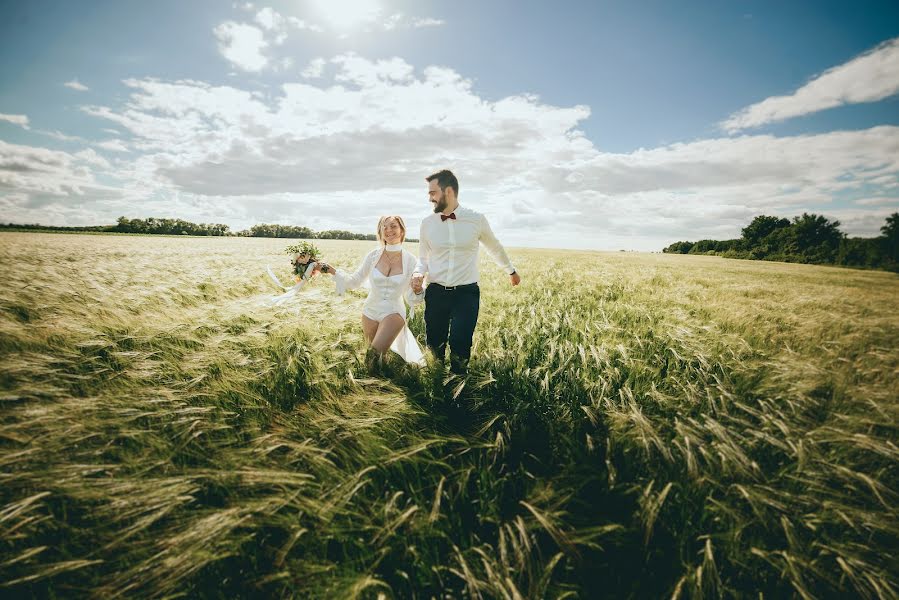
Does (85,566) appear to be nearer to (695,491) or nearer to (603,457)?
(603,457)

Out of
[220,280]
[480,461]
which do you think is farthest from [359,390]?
[220,280]

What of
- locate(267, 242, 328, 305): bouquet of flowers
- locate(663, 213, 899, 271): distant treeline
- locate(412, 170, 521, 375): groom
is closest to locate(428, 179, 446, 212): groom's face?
locate(412, 170, 521, 375): groom

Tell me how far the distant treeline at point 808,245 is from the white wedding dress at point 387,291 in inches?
1330

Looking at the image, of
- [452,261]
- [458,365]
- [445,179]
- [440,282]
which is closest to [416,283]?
[440,282]

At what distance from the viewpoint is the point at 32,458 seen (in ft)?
6.15

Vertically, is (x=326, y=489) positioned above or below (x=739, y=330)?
below

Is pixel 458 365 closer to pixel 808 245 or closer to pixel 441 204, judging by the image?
pixel 441 204

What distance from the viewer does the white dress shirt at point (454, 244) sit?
365cm

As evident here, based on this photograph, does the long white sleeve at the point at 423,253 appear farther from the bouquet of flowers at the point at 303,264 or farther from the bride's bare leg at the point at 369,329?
the bouquet of flowers at the point at 303,264

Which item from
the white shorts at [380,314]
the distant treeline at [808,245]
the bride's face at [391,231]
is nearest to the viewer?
the white shorts at [380,314]

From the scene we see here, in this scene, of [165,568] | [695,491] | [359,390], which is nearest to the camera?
[165,568]

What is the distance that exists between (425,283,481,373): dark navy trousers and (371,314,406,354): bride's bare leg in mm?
347

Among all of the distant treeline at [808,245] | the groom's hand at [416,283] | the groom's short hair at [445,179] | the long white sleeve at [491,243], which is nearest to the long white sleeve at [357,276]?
the groom's hand at [416,283]

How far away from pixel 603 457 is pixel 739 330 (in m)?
4.02
